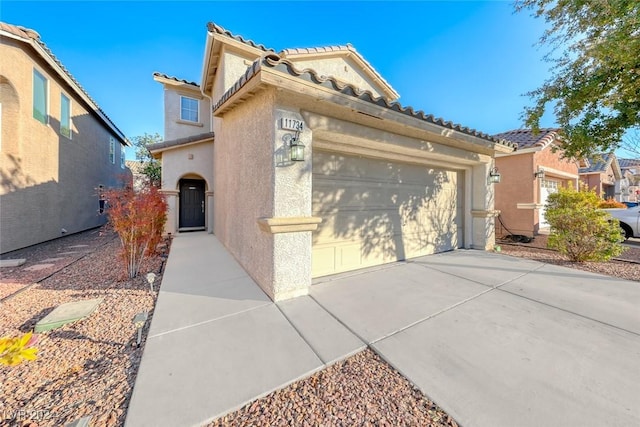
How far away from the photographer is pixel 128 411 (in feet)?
5.66

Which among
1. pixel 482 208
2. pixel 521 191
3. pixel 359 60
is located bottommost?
pixel 482 208

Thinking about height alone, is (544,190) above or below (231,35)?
below

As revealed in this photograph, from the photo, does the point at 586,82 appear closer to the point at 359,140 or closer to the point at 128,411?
the point at 359,140

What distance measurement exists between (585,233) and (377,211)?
5.22 meters

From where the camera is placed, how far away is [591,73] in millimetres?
5625

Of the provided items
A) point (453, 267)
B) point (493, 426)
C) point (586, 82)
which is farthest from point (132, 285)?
point (586, 82)

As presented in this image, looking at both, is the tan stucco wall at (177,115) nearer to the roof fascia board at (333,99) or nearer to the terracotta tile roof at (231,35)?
the terracotta tile roof at (231,35)

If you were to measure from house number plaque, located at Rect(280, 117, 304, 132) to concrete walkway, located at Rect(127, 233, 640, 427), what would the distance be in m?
2.70

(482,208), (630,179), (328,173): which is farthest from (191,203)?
(630,179)

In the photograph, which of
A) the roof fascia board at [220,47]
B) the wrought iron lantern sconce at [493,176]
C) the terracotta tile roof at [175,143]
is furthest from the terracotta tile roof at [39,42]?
the wrought iron lantern sconce at [493,176]

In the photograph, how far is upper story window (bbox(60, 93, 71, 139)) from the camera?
32.4 feet

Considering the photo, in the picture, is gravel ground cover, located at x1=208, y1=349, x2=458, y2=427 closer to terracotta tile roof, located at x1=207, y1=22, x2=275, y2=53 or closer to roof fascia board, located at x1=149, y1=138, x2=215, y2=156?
terracotta tile roof, located at x1=207, y1=22, x2=275, y2=53

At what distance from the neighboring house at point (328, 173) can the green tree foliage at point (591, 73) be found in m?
1.53

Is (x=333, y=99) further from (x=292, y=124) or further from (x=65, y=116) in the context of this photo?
(x=65, y=116)
